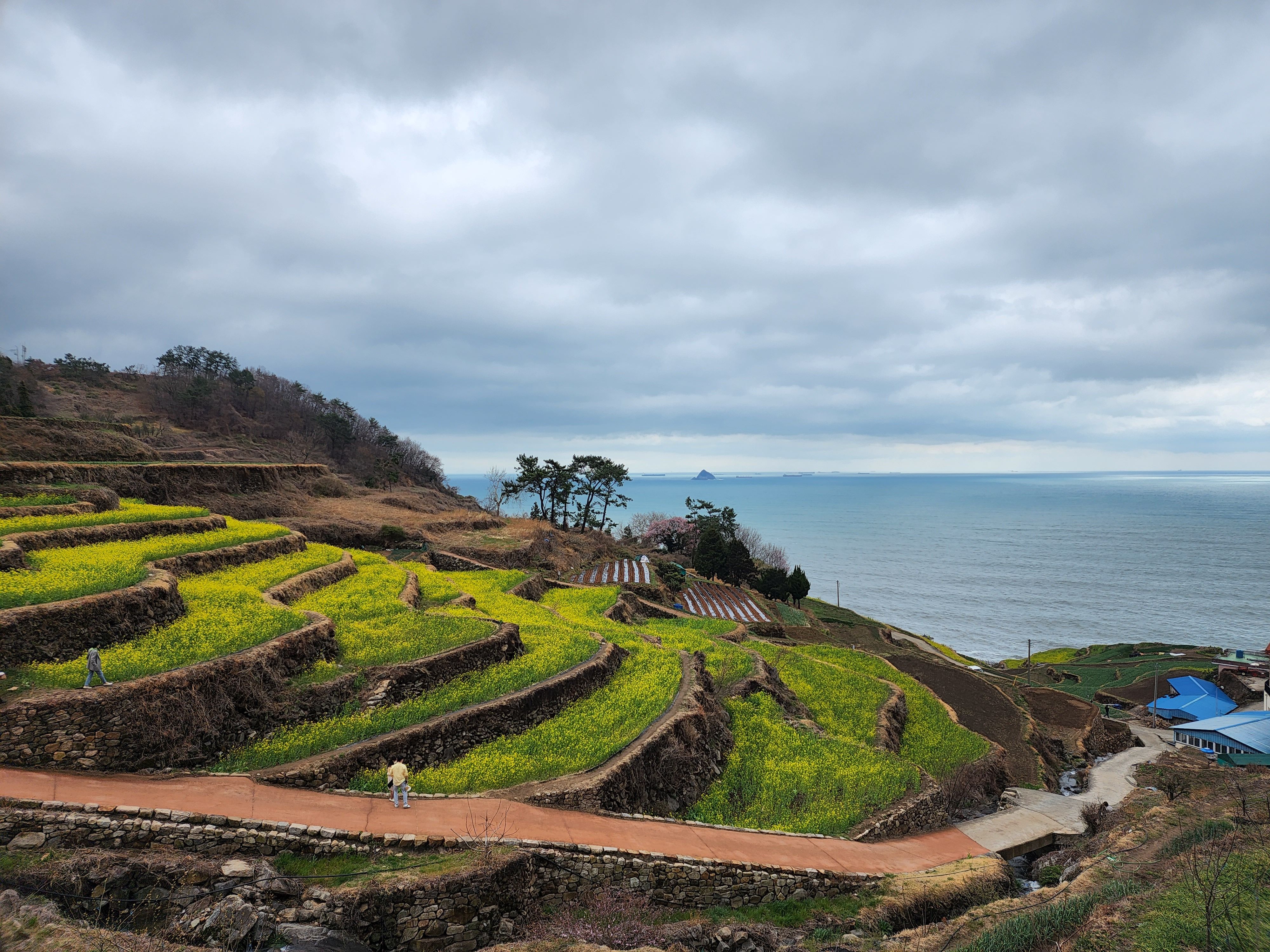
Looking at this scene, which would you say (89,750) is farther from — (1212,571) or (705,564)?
(1212,571)

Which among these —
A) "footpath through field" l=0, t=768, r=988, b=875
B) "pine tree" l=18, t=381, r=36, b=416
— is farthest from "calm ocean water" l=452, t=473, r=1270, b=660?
"pine tree" l=18, t=381, r=36, b=416

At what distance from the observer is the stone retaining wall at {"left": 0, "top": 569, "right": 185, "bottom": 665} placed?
12281 mm

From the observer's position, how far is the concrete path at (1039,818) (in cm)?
1598

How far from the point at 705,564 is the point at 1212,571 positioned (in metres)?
102

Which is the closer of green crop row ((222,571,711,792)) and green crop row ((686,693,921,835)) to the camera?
green crop row ((222,571,711,792))

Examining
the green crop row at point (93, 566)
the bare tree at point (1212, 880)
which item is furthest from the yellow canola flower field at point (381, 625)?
the bare tree at point (1212, 880)

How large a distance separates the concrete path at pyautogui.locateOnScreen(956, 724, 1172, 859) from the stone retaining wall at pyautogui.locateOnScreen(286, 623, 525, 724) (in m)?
14.1

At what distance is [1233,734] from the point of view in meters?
27.8

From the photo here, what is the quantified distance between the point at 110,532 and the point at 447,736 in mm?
15363

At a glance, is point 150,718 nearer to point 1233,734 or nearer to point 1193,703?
point 1233,734

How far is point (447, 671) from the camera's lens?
54.4 feet

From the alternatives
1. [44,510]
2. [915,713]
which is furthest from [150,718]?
[915,713]

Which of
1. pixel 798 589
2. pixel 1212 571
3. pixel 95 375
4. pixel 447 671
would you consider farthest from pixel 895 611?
pixel 95 375

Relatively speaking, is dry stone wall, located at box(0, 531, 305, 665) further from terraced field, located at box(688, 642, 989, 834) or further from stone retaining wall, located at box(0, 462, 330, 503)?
terraced field, located at box(688, 642, 989, 834)
